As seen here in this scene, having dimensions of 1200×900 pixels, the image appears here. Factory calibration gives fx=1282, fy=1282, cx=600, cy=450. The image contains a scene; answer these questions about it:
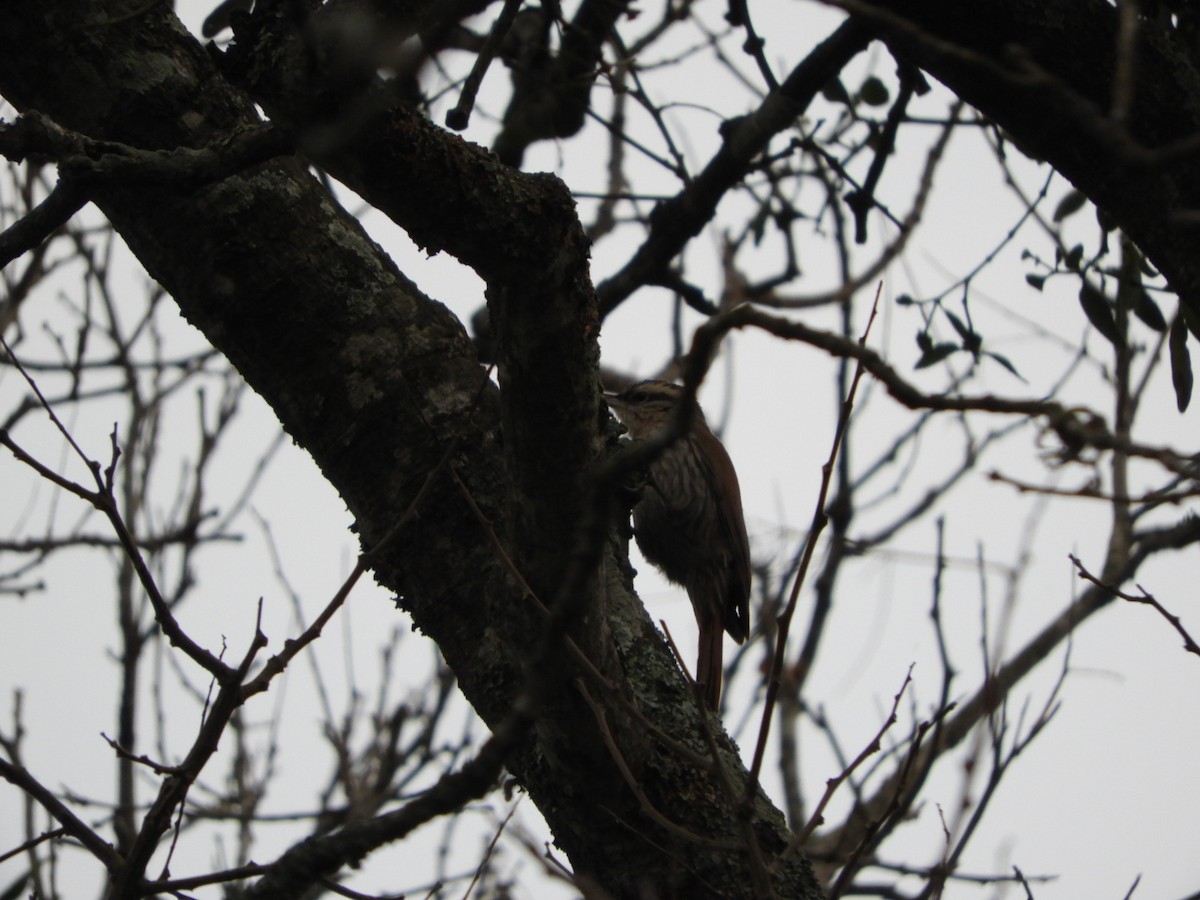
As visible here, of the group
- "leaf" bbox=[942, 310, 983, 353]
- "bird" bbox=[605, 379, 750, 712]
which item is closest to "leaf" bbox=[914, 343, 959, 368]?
"leaf" bbox=[942, 310, 983, 353]

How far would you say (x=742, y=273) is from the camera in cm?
557

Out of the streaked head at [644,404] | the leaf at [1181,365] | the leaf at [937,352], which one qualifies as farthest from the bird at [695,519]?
the leaf at [1181,365]

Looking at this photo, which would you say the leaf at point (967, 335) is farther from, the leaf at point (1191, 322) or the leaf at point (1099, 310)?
the leaf at point (1191, 322)

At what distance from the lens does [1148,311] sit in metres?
3.62

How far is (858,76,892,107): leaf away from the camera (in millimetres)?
4535

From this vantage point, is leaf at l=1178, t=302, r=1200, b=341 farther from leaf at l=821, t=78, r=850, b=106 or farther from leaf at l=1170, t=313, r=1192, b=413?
leaf at l=821, t=78, r=850, b=106

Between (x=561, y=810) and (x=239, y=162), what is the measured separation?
4.10 feet

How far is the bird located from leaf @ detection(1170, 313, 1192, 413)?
8.26 feet

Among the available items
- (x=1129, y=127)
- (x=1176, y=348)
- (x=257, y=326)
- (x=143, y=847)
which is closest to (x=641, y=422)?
(x=1176, y=348)

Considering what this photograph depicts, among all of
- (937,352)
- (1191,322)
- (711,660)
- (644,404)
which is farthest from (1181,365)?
(644,404)

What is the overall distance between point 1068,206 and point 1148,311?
71 centimetres

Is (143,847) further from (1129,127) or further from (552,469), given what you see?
(1129,127)

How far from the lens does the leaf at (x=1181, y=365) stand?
2966 millimetres

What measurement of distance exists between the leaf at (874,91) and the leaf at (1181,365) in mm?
1818
